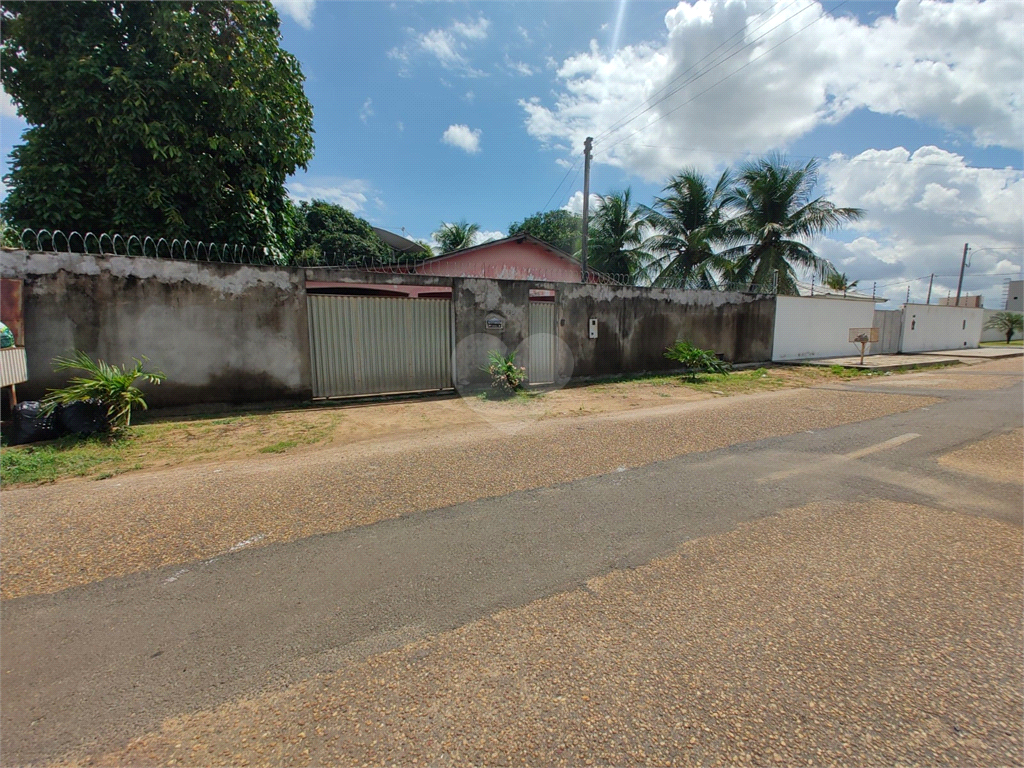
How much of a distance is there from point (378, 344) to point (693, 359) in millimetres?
7603

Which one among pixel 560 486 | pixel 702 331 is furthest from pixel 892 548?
pixel 702 331

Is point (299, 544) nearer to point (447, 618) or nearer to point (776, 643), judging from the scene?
point (447, 618)

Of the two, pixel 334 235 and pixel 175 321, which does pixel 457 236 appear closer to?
pixel 334 235

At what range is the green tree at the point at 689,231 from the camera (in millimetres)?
18312

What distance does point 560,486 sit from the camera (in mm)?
3742

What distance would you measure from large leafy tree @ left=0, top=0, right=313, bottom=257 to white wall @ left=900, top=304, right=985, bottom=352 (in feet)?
84.4

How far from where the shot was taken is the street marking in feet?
13.1

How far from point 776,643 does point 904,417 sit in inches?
261

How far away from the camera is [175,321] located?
252 inches

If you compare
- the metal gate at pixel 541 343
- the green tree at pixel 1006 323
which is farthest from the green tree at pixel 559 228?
the green tree at pixel 1006 323

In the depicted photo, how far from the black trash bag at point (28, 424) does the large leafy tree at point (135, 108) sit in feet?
14.5

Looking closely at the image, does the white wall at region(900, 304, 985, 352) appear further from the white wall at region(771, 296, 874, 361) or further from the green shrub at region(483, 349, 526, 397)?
the green shrub at region(483, 349, 526, 397)

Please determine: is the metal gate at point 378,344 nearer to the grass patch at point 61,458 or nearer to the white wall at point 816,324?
the grass patch at point 61,458

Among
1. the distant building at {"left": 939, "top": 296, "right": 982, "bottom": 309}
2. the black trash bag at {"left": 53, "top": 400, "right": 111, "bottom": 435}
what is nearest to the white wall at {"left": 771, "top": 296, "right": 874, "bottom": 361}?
the black trash bag at {"left": 53, "top": 400, "right": 111, "bottom": 435}
